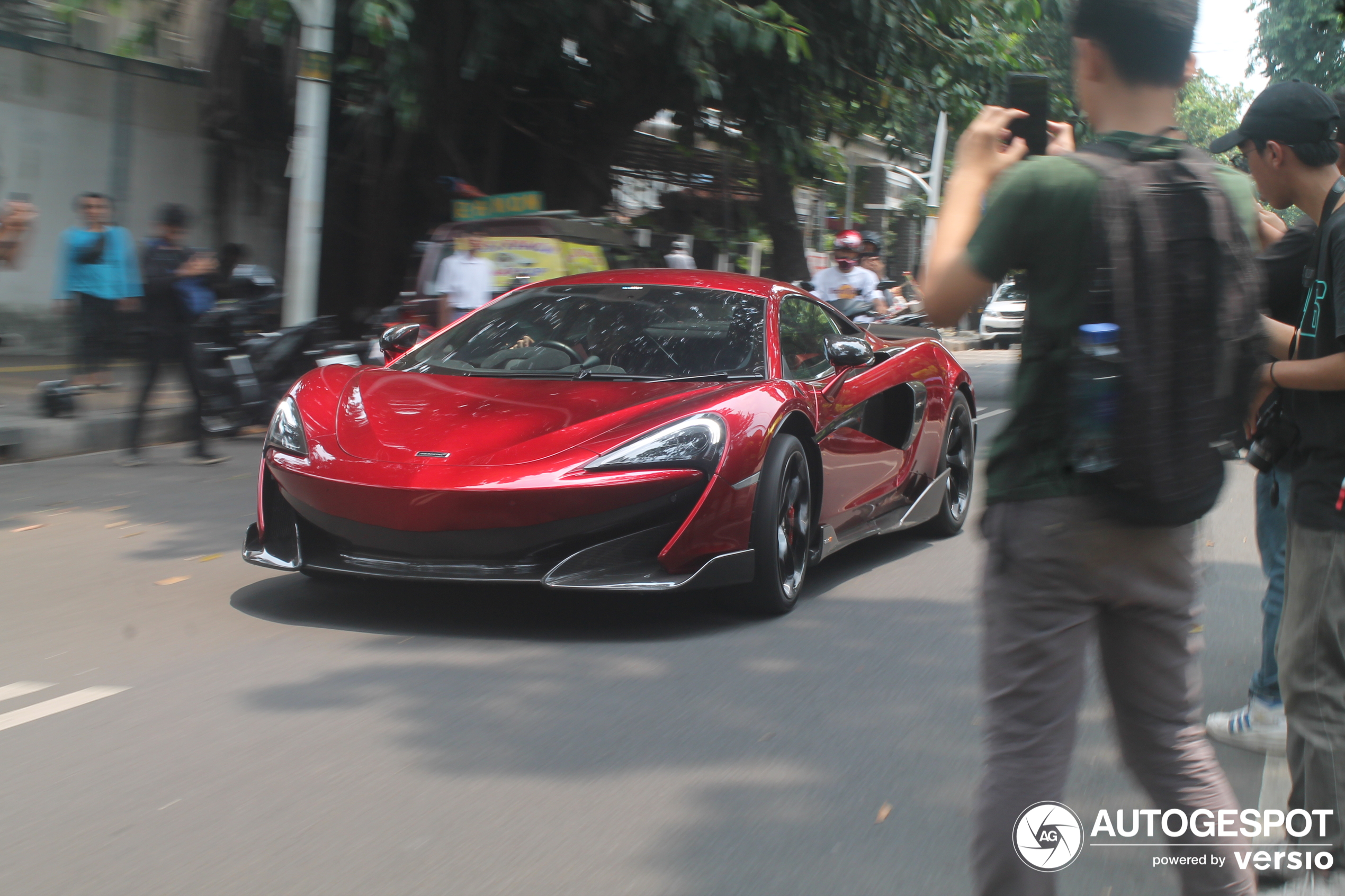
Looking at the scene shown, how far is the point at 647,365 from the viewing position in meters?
5.75

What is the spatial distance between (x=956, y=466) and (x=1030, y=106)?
5191 mm

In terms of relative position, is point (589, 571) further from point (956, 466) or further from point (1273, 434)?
point (956, 466)

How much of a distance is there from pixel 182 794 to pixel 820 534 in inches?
118

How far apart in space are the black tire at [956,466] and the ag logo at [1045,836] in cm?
477

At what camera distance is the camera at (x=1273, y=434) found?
3.06 m

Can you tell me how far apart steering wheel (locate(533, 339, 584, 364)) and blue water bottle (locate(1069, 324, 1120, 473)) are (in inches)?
151

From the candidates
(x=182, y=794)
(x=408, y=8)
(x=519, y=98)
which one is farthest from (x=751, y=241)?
(x=182, y=794)

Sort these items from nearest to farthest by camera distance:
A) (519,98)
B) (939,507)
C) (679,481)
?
1. (679,481)
2. (939,507)
3. (519,98)

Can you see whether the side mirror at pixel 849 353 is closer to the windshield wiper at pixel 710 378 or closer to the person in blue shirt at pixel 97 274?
the windshield wiper at pixel 710 378

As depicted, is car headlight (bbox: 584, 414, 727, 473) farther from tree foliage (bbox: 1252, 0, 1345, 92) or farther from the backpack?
tree foliage (bbox: 1252, 0, 1345, 92)

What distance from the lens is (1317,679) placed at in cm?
284

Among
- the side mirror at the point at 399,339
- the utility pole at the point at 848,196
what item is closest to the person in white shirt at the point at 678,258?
the side mirror at the point at 399,339

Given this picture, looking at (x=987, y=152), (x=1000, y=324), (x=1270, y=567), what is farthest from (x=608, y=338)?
(x=1000, y=324)

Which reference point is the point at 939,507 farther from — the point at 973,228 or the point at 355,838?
the point at 973,228
